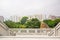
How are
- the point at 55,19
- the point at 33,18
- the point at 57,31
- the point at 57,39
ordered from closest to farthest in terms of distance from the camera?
1. the point at 57,39
2. the point at 57,31
3. the point at 55,19
4. the point at 33,18

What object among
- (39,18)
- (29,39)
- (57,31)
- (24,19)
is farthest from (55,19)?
(29,39)

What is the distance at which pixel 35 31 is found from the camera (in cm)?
780

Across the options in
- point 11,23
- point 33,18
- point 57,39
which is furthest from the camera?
point 33,18

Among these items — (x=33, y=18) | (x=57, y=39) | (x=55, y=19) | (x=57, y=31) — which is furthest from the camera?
(x=33, y=18)

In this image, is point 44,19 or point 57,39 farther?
point 44,19

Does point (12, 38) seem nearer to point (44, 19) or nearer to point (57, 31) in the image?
point (57, 31)

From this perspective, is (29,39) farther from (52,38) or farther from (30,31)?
(30,31)

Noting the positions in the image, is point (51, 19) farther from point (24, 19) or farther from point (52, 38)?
point (52, 38)

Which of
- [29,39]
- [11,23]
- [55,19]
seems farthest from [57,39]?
[55,19]

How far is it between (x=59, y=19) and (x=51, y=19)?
28.3 inches

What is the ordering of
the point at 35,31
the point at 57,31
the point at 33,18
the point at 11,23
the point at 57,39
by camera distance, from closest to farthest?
the point at 57,39, the point at 57,31, the point at 35,31, the point at 11,23, the point at 33,18

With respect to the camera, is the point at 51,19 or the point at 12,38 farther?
the point at 51,19

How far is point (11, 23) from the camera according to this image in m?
8.93

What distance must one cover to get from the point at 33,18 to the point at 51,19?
86 centimetres
